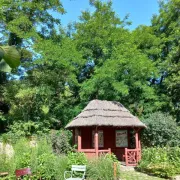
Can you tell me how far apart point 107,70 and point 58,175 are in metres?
10.5

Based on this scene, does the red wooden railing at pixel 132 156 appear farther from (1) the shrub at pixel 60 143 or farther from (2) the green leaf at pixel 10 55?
(2) the green leaf at pixel 10 55

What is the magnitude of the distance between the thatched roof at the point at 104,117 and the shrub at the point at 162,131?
1521mm

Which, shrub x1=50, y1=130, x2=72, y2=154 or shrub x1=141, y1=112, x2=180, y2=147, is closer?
shrub x1=50, y1=130, x2=72, y2=154

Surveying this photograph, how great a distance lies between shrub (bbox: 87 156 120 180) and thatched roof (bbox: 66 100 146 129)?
5.02 meters

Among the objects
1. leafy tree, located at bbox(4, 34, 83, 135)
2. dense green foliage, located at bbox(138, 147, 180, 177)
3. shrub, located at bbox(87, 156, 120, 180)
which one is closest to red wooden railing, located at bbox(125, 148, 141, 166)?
dense green foliage, located at bbox(138, 147, 180, 177)

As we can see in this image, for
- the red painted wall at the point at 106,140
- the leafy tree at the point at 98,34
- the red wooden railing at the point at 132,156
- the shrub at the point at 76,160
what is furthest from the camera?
the leafy tree at the point at 98,34

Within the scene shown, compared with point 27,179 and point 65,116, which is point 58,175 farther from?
point 65,116

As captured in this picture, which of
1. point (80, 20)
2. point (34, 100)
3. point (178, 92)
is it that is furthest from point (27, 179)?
point (80, 20)

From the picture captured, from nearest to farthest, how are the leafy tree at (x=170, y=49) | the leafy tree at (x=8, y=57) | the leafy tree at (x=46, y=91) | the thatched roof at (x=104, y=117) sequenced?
the leafy tree at (x=8, y=57) < the thatched roof at (x=104, y=117) < the leafy tree at (x=46, y=91) < the leafy tree at (x=170, y=49)

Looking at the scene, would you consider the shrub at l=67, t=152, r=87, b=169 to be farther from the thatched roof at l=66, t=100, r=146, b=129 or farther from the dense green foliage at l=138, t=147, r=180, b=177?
the thatched roof at l=66, t=100, r=146, b=129

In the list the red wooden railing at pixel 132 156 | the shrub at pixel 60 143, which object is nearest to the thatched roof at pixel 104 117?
the shrub at pixel 60 143

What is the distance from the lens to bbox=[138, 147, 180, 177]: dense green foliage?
1151 centimetres

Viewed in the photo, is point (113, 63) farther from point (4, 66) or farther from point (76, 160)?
point (4, 66)

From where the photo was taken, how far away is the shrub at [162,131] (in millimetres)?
16859
